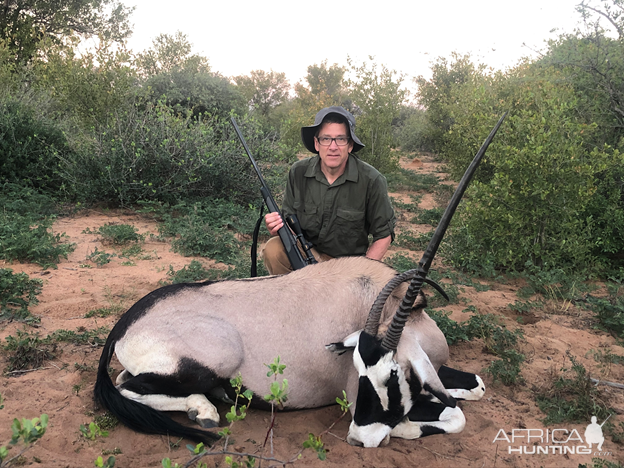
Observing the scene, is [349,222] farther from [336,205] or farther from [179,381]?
[179,381]

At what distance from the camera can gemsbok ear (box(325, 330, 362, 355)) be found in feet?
8.73

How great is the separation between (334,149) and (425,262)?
2077 millimetres

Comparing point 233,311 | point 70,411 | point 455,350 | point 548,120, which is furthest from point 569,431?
point 548,120

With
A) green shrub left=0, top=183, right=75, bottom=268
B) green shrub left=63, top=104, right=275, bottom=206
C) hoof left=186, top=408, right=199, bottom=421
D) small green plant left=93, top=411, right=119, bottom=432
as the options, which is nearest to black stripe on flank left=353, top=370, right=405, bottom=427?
hoof left=186, top=408, right=199, bottom=421

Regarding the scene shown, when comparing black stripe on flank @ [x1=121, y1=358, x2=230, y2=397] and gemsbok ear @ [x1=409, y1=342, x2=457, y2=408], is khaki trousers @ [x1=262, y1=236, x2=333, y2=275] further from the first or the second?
gemsbok ear @ [x1=409, y1=342, x2=457, y2=408]

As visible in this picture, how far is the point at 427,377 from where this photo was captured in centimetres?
260

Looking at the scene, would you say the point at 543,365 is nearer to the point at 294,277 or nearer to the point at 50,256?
the point at 294,277

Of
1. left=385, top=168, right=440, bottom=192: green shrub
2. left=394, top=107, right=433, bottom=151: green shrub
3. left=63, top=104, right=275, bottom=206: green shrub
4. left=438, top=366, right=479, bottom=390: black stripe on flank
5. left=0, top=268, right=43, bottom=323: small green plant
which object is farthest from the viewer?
left=394, top=107, right=433, bottom=151: green shrub

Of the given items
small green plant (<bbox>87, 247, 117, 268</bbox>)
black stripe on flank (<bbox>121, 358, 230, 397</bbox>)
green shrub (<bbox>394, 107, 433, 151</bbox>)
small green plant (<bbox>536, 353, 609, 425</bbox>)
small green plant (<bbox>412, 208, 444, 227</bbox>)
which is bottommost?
small green plant (<bbox>536, 353, 609, 425</bbox>)

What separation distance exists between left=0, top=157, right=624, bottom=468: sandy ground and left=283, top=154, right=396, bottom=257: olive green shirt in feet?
4.50

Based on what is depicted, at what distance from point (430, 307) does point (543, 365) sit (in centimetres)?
135

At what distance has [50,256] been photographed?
558cm

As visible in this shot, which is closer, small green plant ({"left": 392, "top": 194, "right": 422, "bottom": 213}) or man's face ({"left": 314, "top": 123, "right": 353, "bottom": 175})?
man's face ({"left": 314, "top": 123, "right": 353, "bottom": 175})

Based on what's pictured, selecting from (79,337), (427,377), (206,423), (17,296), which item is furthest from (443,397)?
(17,296)
